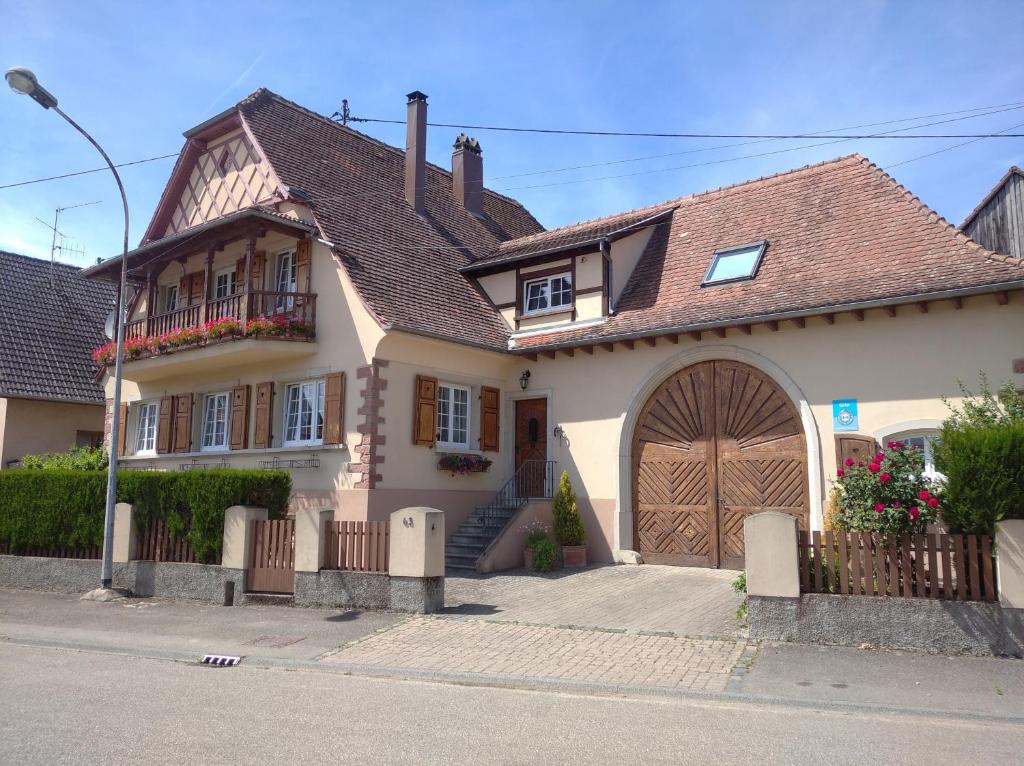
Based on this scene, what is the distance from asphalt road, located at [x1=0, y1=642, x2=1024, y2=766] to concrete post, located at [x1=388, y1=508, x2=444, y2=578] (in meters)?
2.90

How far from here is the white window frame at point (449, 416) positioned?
15.9m

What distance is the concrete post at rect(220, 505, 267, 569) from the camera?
11578 millimetres

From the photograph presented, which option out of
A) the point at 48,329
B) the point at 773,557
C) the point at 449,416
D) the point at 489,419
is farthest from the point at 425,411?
the point at 48,329

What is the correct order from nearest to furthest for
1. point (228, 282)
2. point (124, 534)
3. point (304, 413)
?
point (124, 534)
point (304, 413)
point (228, 282)

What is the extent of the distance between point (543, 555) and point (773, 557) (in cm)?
607

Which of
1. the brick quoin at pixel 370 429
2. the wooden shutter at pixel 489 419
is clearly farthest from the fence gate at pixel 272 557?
the wooden shutter at pixel 489 419

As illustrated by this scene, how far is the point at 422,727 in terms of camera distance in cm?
577

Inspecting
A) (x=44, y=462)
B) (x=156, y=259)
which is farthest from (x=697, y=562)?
(x=44, y=462)

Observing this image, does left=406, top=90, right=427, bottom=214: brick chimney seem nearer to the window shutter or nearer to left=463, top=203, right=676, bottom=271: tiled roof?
left=463, top=203, right=676, bottom=271: tiled roof

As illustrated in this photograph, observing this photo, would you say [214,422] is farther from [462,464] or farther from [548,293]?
[548,293]

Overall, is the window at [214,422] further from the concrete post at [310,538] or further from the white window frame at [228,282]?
the concrete post at [310,538]

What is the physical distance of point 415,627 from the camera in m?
9.70

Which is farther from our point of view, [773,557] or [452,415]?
[452,415]

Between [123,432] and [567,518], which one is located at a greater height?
[123,432]
